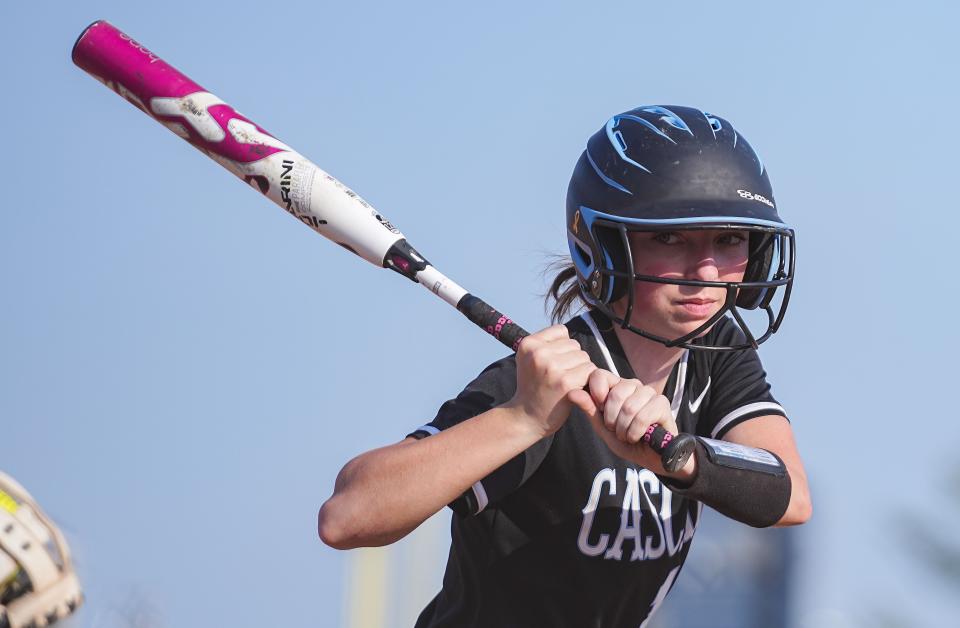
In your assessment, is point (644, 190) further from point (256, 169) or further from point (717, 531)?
point (717, 531)

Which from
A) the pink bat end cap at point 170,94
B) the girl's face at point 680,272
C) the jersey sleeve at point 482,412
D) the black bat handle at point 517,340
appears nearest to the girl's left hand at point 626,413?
the black bat handle at point 517,340

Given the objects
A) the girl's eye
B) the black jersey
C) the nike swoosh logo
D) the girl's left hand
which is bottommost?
the black jersey

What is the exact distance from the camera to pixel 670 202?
3.57m

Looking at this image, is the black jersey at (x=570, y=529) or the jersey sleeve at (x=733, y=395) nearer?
the black jersey at (x=570, y=529)

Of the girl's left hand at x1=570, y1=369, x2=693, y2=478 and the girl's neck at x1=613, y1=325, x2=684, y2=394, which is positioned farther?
the girl's neck at x1=613, y1=325, x2=684, y2=394

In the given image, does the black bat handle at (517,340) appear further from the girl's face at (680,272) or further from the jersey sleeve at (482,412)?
the girl's face at (680,272)

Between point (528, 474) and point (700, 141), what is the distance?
1.07 metres

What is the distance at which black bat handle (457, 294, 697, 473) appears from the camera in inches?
124

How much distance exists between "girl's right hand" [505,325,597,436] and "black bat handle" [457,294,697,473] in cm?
8

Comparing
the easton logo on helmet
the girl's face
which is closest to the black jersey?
the girl's face

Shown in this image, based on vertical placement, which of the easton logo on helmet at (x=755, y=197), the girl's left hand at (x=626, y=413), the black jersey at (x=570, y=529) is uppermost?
the easton logo on helmet at (x=755, y=197)

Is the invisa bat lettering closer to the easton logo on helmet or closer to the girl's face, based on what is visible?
the girl's face

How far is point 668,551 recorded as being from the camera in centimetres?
377

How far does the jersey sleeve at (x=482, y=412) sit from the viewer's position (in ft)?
11.0
